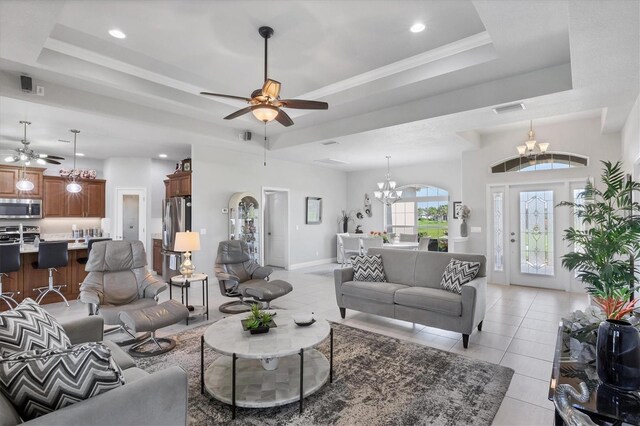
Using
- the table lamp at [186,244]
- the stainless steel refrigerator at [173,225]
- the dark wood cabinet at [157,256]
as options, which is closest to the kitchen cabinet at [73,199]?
the dark wood cabinet at [157,256]

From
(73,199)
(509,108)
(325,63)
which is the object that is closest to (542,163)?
(509,108)

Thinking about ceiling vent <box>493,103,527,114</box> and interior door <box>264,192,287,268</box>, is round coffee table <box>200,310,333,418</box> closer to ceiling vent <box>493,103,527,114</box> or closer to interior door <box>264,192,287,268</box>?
ceiling vent <box>493,103,527,114</box>

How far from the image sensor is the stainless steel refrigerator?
253 inches

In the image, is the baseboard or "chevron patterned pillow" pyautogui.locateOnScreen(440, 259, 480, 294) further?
the baseboard

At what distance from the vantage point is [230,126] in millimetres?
6125

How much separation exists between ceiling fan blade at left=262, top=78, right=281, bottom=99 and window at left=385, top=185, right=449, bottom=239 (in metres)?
6.98

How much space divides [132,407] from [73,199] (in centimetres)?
834

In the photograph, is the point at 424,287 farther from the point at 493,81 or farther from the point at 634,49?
the point at 634,49

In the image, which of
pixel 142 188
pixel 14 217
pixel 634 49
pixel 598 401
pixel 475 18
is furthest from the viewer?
pixel 142 188

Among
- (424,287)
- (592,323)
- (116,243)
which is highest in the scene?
(116,243)

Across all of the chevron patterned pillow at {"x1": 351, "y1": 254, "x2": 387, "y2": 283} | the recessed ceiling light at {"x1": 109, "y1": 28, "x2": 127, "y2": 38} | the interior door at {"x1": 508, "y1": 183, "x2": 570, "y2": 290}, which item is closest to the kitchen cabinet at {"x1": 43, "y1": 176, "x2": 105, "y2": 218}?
the recessed ceiling light at {"x1": 109, "y1": 28, "x2": 127, "y2": 38}

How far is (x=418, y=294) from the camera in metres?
3.79

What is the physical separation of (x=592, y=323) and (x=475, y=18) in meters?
2.73

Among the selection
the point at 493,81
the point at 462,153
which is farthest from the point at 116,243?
the point at 462,153
